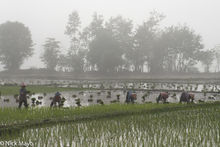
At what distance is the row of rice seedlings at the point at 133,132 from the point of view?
6.41 metres

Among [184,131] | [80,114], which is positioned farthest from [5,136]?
[184,131]

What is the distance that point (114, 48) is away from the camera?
45.9 meters

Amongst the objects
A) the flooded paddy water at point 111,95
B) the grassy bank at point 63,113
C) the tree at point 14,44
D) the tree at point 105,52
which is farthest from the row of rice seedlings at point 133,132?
the tree at point 14,44

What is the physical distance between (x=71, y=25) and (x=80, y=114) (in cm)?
4729

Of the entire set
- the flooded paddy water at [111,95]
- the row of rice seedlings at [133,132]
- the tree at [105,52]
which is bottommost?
the row of rice seedlings at [133,132]

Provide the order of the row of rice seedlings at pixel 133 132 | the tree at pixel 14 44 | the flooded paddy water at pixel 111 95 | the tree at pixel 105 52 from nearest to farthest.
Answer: the row of rice seedlings at pixel 133 132
the flooded paddy water at pixel 111 95
the tree at pixel 105 52
the tree at pixel 14 44

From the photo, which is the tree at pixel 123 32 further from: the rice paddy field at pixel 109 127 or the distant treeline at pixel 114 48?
the rice paddy field at pixel 109 127

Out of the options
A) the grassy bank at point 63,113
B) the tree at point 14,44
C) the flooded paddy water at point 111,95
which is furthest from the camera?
the tree at point 14,44

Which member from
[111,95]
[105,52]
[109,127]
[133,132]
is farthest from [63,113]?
[105,52]

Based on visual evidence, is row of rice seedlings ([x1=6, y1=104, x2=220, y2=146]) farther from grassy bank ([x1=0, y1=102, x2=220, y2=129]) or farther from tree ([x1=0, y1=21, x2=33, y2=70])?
tree ([x1=0, y1=21, x2=33, y2=70])

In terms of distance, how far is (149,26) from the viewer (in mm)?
51969

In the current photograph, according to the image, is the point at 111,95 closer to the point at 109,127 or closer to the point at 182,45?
the point at 109,127

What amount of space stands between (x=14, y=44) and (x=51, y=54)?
737cm

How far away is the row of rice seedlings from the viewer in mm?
6414
